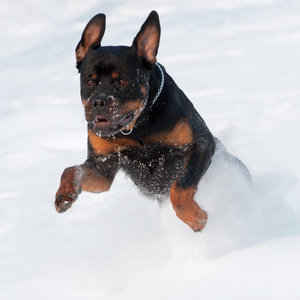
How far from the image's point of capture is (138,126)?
3857 millimetres

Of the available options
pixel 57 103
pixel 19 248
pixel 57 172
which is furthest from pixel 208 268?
pixel 57 103

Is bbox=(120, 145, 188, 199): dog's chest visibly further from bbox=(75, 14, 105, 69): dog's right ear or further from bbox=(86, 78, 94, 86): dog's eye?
bbox=(75, 14, 105, 69): dog's right ear

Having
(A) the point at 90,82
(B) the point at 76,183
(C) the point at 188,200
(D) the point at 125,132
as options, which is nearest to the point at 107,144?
(D) the point at 125,132

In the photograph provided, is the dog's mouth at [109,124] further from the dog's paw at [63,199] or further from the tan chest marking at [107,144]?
the dog's paw at [63,199]

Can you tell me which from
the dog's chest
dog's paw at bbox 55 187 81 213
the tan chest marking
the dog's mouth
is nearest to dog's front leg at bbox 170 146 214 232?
the dog's chest

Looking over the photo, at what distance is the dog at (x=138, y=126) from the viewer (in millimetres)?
3615

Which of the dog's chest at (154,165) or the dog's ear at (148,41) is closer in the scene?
the dog's ear at (148,41)

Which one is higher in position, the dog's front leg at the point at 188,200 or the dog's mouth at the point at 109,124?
the dog's mouth at the point at 109,124

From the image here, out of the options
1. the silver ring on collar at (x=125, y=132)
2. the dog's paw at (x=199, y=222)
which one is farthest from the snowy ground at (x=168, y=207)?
the silver ring on collar at (x=125, y=132)

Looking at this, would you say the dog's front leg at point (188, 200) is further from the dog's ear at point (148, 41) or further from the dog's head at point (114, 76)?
the dog's ear at point (148, 41)

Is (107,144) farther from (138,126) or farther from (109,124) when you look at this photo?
(109,124)

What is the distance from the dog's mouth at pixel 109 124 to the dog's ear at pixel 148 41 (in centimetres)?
41

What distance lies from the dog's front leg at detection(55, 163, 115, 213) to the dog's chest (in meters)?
0.18

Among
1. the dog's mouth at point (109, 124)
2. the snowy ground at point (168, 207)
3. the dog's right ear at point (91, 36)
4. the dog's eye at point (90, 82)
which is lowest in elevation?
the snowy ground at point (168, 207)
